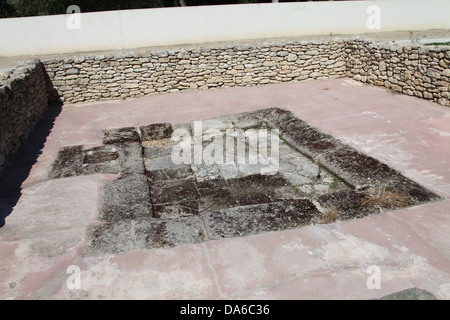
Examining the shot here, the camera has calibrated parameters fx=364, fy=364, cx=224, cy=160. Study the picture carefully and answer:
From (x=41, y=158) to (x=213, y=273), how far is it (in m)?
4.64

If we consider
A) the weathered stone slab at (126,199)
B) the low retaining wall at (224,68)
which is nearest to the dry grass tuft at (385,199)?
the weathered stone slab at (126,199)

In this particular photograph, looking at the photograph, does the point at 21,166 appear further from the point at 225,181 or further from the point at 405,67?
the point at 405,67

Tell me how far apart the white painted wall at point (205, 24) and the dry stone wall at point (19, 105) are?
16.9 ft

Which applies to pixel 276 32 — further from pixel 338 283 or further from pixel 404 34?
pixel 338 283

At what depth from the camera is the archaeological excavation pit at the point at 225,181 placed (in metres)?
4.31

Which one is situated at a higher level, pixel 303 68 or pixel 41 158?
pixel 303 68

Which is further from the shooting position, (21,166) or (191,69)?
(191,69)

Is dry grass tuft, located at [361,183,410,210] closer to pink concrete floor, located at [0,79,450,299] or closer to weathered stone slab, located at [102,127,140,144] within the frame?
pink concrete floor, located at [0,79,450,299]

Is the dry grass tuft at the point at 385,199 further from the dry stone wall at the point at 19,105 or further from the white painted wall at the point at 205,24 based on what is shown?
the white painted wall at the point at 205,24

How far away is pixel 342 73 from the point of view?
1141 cm

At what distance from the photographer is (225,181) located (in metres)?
5.78

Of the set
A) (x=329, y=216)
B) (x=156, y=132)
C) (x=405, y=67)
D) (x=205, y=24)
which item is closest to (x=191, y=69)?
(x=156, y=132)

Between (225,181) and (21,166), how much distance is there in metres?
3.56
